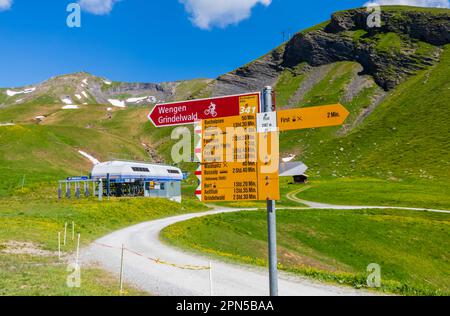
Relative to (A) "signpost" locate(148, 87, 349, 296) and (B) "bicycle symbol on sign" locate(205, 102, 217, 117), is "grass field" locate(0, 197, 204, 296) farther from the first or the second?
(B) "bicycle symbol on sign" locate(205, 102, 217, 117)

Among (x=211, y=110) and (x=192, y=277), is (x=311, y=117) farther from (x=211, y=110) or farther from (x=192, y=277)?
(x=192, y=277)

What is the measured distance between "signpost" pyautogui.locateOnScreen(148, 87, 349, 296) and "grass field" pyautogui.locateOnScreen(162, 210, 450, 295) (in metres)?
18.0

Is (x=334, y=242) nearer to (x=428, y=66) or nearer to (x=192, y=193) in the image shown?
(x=192, y=193)

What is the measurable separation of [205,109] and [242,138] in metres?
1.31

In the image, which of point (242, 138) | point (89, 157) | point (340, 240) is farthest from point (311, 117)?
point (89, 157)

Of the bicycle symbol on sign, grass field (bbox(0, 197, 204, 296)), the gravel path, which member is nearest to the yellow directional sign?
the bicycle symbol on sign

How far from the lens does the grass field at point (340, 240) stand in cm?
3906

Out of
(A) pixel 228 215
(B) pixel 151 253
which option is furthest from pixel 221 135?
(A) pixel 228 215

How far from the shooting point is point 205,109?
35.3 feet

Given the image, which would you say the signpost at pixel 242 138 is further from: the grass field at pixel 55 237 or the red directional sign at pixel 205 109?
the grass field at pixel 55 237

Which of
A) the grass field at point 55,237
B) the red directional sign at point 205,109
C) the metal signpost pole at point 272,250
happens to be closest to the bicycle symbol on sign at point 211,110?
the red directional sign at point 205,109

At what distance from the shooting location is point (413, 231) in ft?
173

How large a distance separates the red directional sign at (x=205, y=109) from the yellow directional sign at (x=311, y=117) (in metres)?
0.81
